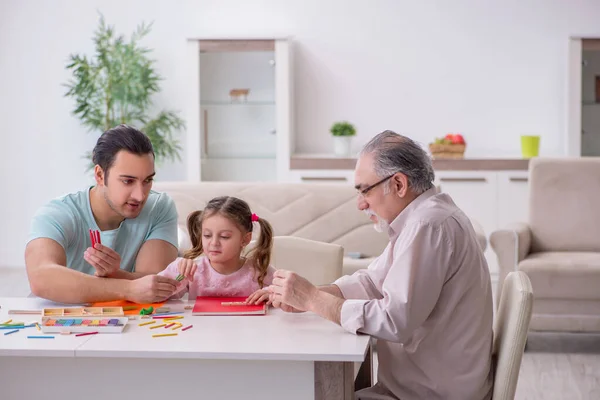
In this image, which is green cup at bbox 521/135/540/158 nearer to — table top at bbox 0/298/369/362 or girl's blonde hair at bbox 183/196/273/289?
girl's blonde hair at bbox 183/196/273/289

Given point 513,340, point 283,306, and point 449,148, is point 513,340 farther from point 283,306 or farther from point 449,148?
point 449,148

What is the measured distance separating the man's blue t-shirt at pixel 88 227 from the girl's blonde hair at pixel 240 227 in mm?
115

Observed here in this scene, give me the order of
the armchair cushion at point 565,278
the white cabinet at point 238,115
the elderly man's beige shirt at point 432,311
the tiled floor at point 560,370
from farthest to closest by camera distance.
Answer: the white cabinet at point 238,115
the armchair cushion at point 565,278
the tiled floor at point 560,370
the elderly man's beige shirt at point 432,311

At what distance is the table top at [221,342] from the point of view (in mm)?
2006

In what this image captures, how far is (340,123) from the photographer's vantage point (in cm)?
679

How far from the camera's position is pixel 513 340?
84.7 inches

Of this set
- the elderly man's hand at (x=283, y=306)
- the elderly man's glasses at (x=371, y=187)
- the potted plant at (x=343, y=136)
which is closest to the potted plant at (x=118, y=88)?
the potted plant at (x=343, y=136)

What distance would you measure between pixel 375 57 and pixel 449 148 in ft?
3.47

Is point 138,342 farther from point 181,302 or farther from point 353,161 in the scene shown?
point 353,161

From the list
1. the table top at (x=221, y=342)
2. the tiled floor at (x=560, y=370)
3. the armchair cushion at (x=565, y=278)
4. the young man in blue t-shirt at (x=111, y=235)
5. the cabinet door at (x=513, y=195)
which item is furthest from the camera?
the cabinet door at (x=513, y=195)

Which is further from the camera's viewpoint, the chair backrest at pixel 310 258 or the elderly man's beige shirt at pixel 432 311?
the chair backrest at pixel 310 258

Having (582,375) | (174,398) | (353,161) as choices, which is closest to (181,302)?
(174,398)

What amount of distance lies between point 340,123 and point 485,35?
1360 millimetres

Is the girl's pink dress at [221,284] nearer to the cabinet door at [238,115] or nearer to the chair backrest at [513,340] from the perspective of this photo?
the chair backrest at [513,340]
